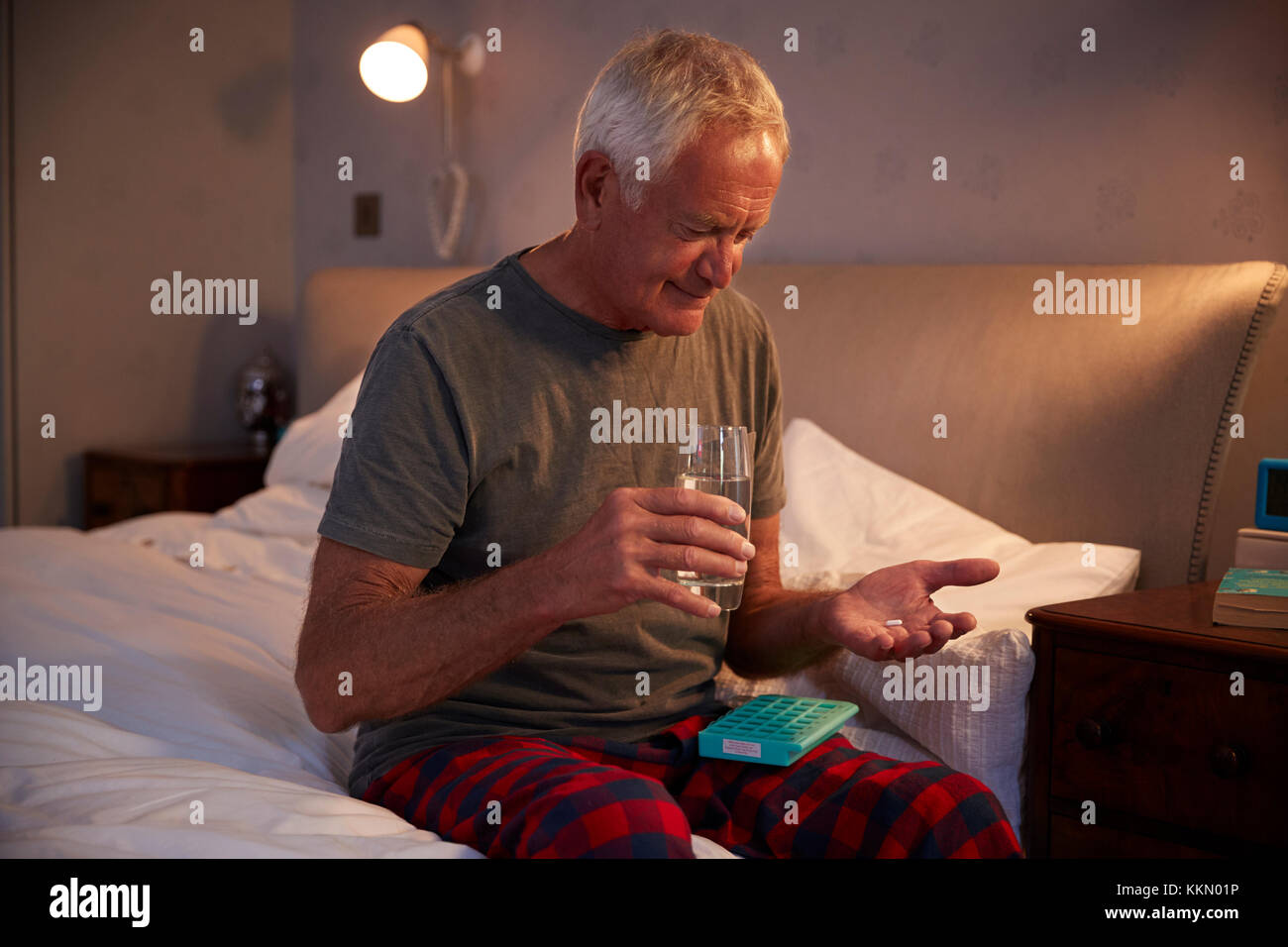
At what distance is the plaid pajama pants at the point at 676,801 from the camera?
2.81 ft

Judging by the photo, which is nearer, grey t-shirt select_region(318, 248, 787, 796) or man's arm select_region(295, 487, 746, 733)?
man's arm select_region(295, 487, 746, 733)

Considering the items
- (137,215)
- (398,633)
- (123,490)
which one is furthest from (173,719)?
(137,215)

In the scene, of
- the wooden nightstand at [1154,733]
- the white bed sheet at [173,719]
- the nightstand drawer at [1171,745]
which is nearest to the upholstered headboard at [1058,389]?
the wooden nightstand at [1154,733]

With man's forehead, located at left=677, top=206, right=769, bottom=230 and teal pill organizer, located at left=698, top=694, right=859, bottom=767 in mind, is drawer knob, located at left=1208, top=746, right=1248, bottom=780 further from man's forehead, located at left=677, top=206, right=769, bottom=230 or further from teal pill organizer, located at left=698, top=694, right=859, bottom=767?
man's forehead, located at left=677, top=206, right=769, bottom=230

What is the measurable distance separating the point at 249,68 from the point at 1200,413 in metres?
2.83

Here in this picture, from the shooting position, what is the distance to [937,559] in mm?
1648

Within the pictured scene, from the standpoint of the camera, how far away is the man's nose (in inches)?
43.4

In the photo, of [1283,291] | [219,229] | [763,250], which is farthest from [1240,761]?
[219,229]

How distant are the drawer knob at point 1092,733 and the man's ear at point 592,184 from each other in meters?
0.72

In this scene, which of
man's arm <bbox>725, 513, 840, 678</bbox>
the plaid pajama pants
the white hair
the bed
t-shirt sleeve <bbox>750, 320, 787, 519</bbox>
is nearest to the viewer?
the plaid pajama pants

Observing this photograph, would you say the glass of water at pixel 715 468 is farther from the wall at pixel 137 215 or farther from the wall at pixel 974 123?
the wall at pixel 137 215

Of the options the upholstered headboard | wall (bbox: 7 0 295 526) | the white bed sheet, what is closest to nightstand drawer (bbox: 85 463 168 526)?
wall (bbox: 7 0 295 526)

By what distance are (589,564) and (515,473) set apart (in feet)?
0.77
